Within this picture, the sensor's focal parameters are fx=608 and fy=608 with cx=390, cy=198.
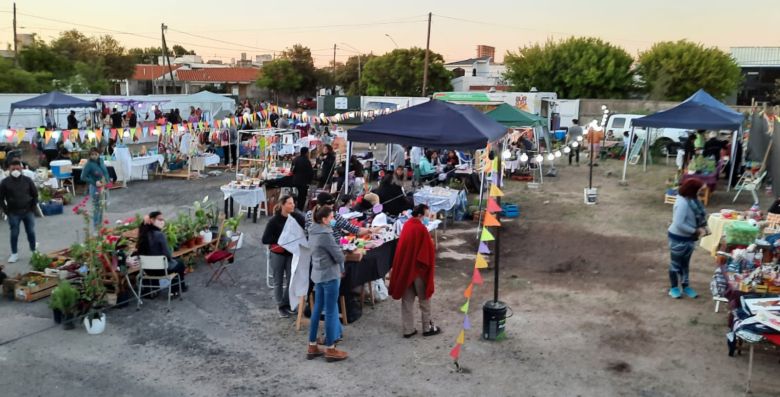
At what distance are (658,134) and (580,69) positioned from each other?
15.3 meters

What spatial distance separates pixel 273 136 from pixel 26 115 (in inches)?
590

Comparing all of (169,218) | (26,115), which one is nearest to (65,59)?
(26,115)

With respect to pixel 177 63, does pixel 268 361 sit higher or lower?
lower

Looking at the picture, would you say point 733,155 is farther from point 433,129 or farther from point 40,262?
point 40,262

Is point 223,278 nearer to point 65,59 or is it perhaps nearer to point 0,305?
point 0,305

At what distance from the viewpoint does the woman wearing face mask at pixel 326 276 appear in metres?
5.83

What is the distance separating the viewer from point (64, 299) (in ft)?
22.6

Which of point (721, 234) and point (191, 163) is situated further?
point (191, 163)

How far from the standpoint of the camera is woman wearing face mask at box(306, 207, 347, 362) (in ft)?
19.1

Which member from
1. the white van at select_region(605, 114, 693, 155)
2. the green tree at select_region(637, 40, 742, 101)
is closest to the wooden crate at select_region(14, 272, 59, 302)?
the white van at select_region(605, 114, 693, 155)

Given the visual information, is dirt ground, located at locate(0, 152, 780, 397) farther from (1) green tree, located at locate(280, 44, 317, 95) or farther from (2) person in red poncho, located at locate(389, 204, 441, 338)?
(1) green tree, located at locate(280, 44, 317, 95)

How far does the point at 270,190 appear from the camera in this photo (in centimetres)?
1262

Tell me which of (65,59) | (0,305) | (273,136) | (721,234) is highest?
(65,59)

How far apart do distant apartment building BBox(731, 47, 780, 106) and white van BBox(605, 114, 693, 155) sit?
82.5 ft
